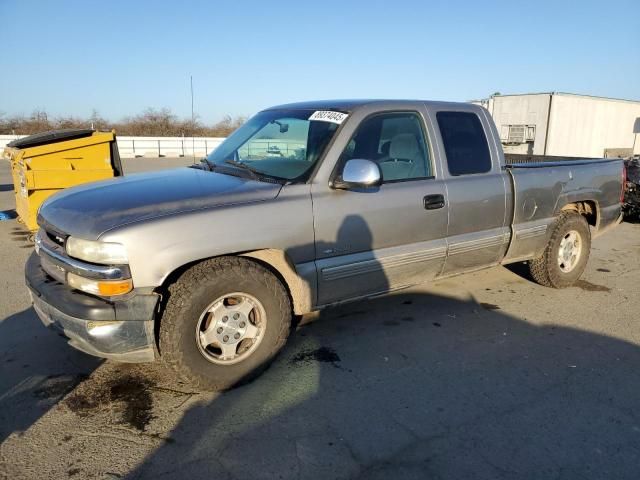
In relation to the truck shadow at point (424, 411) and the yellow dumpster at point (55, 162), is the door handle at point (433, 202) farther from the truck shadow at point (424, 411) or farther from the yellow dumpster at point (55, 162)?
the yellow dumpster at point (55, 162)

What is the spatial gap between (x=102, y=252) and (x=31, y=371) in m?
1.30

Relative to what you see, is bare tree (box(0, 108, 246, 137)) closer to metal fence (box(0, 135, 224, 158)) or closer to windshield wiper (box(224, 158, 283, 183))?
metal fence (box(0, 135, 224, 158))

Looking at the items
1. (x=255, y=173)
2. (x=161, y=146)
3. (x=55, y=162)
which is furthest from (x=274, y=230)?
(x=161, y=146)

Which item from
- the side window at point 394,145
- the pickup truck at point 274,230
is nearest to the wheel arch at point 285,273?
the pickup truck at point 274,230

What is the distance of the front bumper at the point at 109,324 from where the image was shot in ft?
8.95

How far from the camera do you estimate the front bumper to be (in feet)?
8.95

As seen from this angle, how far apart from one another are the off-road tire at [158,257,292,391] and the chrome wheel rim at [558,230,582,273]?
340 cm

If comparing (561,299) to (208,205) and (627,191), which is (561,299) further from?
(627,191)

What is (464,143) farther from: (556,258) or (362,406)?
(362,406)

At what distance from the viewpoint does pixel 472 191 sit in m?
4.13

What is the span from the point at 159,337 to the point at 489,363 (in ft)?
7.60

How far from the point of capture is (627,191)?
31.1ft

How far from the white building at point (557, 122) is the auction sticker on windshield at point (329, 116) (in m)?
17.2

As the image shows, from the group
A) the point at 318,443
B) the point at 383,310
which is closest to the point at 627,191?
the point at 383,310
